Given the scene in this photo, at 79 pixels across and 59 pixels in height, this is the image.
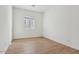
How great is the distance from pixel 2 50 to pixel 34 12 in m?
0.89

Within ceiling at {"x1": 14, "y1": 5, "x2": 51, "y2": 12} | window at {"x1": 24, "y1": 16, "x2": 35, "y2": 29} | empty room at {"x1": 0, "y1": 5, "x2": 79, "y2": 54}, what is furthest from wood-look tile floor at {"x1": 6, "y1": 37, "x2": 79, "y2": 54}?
ceiling at {"x1": 14, "y1": 5, "x2": 51, "y2": 12}

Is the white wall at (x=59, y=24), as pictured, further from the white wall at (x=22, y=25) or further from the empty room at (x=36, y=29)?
the white wall at (x=22, y=25)

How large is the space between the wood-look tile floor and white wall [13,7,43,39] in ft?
0.32

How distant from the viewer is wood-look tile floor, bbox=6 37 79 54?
2178 millimetres

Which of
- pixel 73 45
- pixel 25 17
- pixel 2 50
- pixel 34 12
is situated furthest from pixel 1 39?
pixel 73 45

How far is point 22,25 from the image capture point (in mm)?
Result: 2168

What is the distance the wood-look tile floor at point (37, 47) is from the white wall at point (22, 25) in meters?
0.10

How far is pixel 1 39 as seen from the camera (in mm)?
2057

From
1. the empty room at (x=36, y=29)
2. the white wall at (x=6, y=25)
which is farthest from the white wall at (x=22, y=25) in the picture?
the white wall at (x=6, y=25)

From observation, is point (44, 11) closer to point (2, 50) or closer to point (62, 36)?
point (62, 36)

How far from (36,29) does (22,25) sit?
0.91 ft
